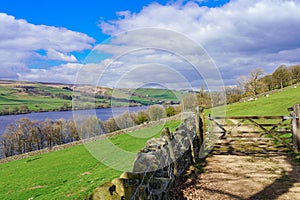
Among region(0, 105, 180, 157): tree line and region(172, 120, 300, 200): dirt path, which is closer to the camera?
region(172, 120, 300, 200): dirt path

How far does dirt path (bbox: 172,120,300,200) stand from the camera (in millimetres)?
5863

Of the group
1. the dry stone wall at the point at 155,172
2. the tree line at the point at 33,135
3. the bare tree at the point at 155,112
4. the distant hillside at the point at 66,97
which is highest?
the distant hillside at the point at 66,97

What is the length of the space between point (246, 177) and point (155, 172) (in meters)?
3.36

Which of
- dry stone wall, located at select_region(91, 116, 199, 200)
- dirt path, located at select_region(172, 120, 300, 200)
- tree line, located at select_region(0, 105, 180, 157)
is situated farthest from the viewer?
tree line, located at select_region(0, 105, 180, 157)

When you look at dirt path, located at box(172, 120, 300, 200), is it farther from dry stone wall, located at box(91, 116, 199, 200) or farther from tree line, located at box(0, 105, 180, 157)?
tree line, located at box(0, 105, 180, 157)

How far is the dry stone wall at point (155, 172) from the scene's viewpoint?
3.34 meters

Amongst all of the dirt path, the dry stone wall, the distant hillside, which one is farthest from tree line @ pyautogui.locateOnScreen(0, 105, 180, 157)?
the dry stone wall

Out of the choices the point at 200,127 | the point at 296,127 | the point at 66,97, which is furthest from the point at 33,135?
the point at 66,97

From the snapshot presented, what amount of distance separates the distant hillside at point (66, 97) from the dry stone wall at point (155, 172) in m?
2.06

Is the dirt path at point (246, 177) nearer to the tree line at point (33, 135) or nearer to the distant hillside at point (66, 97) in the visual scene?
the distant hillside at point (66, 97)

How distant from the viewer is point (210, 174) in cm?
747

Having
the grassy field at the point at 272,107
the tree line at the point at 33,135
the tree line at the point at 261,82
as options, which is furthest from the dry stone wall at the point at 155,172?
the tree line at the point at 261,82

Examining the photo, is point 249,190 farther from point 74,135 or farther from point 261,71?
point 261,71

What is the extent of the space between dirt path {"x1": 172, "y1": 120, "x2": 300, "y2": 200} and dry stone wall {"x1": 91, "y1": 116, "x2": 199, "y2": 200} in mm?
679
